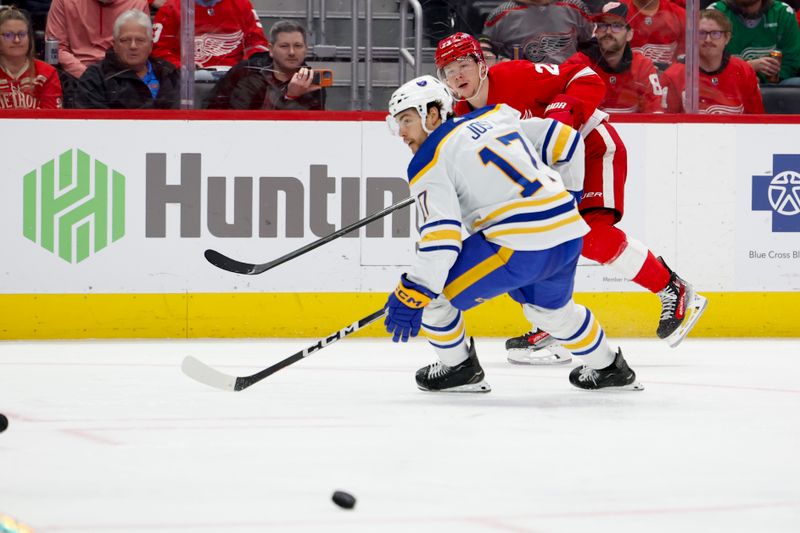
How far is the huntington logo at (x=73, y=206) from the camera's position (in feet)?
17.4

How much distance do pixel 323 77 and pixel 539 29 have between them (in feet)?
3.07

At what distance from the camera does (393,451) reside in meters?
2.59

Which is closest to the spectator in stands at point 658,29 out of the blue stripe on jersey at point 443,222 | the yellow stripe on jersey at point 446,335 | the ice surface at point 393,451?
the ice surface at point 393,451

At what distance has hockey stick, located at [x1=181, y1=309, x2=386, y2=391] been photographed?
3.48m

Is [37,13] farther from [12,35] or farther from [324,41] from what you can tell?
[324,41]

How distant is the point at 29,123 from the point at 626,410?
310cm

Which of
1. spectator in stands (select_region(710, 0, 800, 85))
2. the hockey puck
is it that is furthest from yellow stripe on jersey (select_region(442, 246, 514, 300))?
spectator in stands (select_region(710, 0, 800, 85))

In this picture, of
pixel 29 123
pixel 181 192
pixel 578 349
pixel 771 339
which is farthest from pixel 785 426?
pixel 29 123

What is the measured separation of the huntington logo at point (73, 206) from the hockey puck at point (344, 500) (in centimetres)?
354

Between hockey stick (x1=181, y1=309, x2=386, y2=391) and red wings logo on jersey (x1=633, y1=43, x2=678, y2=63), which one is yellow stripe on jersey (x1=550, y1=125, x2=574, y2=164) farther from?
red wings logo on jersey (x1=633, y1=43, x2=678, y2=63)

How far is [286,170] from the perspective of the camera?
5.45 metres

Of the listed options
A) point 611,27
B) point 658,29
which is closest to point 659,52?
point 658,29

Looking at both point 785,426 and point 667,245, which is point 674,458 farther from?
point 667,245

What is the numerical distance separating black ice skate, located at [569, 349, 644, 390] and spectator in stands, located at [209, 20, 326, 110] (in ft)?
7.46
